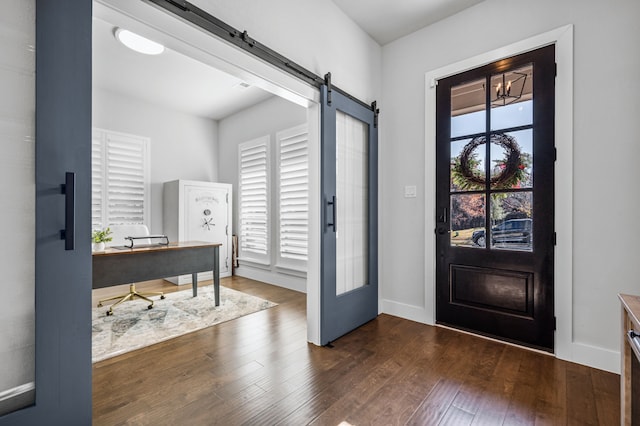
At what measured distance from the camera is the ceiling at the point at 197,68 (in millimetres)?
2695

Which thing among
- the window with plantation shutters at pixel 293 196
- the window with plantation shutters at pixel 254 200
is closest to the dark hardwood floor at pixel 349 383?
the window with plantation shutters at pixel 293 196

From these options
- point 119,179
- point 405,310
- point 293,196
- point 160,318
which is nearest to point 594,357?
point 405,310

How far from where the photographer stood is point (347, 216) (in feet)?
9.18

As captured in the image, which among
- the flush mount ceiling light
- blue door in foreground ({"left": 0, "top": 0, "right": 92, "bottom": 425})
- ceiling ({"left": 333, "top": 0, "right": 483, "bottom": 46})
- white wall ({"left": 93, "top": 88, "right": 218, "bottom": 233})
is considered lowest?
blue door in foreground ({"left": 0, "top": 0, "right": 92, "bottom": 425})

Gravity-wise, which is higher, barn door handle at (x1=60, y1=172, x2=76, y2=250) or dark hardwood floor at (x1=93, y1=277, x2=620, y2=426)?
barn door handle at (x1=60, y1=172, x2=76, y2=250)

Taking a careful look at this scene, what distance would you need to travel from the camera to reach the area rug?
2475 millimetres

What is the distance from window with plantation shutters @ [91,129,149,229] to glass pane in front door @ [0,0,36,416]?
3.75m

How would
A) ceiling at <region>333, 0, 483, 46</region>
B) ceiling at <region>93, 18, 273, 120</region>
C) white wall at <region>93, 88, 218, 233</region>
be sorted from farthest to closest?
white wall at <region>93, 88, 218, 233</region>, ceiling at <region>93, 18, 273, 120</region>, ceiling at <region>333, 0, 483, 46</region>

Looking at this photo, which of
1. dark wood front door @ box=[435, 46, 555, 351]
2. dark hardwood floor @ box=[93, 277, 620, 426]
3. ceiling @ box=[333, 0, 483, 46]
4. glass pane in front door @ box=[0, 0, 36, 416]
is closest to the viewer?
glass pane in front door @ box=[0, 0, 36, 416]

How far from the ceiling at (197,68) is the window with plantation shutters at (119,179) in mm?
746

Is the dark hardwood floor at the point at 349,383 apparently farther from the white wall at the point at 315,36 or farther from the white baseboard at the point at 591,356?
the white wall at the point at 315,36

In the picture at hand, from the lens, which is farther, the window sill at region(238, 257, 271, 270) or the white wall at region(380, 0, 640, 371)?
the window sill at region(238, 257, 271, 270)

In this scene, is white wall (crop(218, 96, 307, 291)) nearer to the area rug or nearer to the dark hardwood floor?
the area rug

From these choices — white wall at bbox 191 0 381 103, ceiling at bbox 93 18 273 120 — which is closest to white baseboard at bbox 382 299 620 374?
white wall at bbox 191 0 381 103
